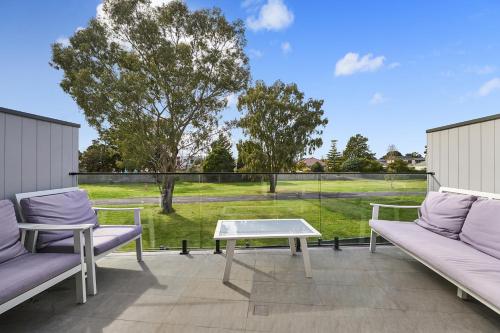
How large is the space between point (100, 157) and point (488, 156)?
1284 centimetres

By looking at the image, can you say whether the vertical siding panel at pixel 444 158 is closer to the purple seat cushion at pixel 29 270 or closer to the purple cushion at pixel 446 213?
the purple cushion at pixel 446 213

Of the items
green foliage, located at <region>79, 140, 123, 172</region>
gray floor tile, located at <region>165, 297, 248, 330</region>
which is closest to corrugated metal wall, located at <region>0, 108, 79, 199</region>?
gray floor tile, located at <region>165, 297, 248, 330</region>

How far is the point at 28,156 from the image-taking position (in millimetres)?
2637

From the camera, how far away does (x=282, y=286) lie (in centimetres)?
244

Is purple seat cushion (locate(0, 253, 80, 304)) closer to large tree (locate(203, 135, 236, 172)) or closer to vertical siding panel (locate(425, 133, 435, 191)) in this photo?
vertical siding panel (locate(425, 133, 435, 191))

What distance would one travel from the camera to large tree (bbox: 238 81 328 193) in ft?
43.3

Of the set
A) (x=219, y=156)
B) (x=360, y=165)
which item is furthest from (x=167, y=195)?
(x=360, y=165)

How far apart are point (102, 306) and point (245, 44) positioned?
979 cm

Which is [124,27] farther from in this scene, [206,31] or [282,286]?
[282,286]

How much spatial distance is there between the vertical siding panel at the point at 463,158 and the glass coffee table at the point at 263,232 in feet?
6.33

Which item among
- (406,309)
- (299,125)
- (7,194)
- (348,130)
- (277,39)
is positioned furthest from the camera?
(348,130)

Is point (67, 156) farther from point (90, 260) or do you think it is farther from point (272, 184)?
point (272, 184)

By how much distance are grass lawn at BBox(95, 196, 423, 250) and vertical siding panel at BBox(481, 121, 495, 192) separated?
841 mm

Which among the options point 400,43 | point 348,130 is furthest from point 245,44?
point 348,130
